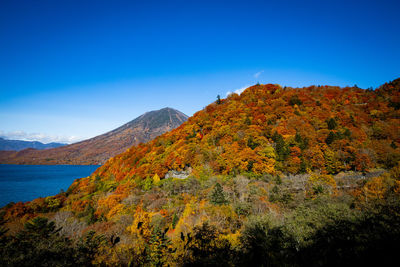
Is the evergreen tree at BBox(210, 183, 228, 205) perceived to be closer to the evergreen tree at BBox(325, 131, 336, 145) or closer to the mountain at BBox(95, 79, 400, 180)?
the mountain at BBox(95, 79, 400, 180)

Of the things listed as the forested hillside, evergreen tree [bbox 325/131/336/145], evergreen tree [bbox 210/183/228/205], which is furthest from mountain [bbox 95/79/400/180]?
evergreen tree [bbox 210/183/228/205]

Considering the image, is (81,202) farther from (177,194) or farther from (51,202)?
(177,194)

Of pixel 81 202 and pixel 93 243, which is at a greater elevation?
pixel 93 243

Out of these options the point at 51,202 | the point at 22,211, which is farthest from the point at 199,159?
the point at 22,211

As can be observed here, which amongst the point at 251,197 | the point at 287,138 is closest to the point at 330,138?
the point at 287,138

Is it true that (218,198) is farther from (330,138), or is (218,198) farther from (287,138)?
(330,138)

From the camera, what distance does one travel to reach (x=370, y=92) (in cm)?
6288

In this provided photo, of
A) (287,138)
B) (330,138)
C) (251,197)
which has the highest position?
(287,138)

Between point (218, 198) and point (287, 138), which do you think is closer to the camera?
point (218, 198)

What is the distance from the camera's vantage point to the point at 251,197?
21.5 metres

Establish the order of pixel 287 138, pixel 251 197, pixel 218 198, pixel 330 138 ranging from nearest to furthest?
1. pixel 251 197
2. pixel 218 198
3. pixel 330 138
4. pixel 287 138

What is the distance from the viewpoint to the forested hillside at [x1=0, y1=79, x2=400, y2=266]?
20.5 ft

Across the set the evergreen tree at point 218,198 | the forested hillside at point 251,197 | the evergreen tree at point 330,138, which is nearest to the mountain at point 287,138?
the evergreen tree at point 330,138

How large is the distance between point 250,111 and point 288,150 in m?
21.8
